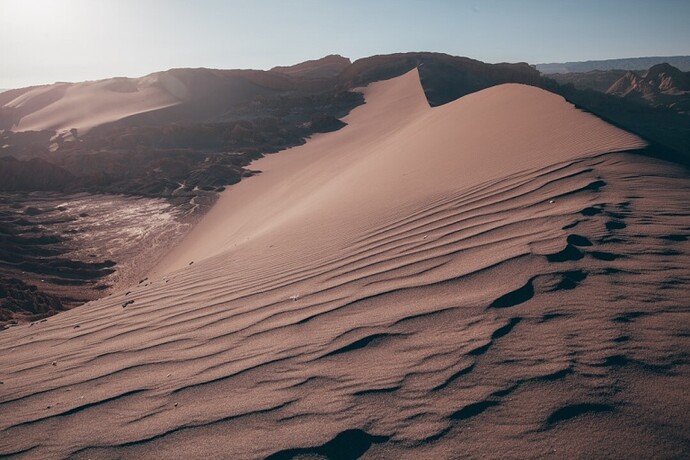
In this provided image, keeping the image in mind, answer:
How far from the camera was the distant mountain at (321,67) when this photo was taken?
156ft

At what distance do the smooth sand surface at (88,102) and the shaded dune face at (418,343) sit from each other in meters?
26.3

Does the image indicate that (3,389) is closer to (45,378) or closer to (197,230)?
(45,378)

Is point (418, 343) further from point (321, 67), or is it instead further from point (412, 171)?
point (321, 67)

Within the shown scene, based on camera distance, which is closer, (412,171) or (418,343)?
(418,343)

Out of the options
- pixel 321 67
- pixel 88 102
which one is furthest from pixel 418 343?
pixel 321 67

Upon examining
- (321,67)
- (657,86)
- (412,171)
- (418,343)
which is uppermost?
(321,67)

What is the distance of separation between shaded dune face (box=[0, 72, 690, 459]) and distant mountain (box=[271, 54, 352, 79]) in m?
44.2

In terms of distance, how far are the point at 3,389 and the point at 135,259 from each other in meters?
7.67

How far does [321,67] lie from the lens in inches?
1972

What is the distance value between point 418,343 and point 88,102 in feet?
133

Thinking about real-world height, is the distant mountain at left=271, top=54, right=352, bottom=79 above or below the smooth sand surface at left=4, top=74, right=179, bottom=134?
above

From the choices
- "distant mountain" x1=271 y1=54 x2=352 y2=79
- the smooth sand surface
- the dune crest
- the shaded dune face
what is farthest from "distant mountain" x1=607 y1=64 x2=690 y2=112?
the shaded dune face

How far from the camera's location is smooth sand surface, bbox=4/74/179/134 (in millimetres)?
31781

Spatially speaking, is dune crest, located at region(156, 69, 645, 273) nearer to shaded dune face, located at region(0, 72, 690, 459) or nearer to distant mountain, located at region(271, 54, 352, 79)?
shaded dune face, located at region(0, 72, 690, 459)
